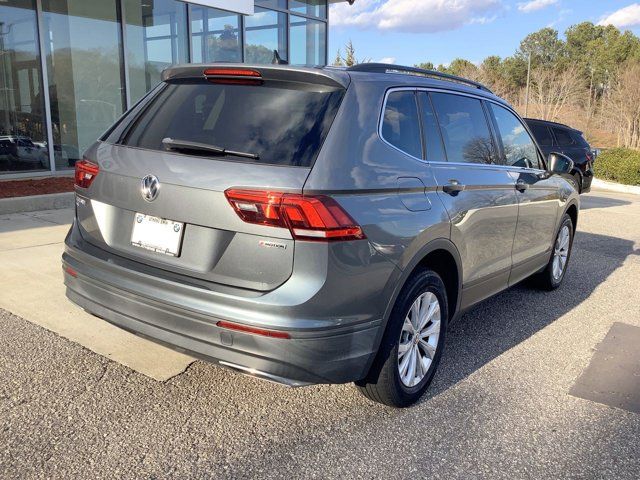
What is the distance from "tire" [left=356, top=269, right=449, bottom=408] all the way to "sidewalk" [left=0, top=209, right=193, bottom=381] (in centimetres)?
125

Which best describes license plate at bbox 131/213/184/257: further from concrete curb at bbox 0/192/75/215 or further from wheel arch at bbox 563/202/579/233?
concrete curb at bbox 0/192/75/215

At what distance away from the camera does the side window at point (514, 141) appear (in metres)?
4.50

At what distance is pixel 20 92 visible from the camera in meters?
10.5

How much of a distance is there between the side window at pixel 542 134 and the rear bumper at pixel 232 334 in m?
10.3

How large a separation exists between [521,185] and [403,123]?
162 centimetres

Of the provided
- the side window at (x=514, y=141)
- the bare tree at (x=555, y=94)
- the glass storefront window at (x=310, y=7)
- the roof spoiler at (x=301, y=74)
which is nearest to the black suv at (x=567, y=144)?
the glass storefront window at (x=310, y=7)

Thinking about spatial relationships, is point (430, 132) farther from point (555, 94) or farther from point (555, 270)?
point (555, 94)

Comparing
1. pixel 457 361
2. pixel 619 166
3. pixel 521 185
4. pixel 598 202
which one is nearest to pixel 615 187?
pixel 619 166

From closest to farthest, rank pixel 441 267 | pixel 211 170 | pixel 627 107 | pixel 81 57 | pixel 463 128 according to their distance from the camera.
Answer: pixel 211 170 < pixel 441 267 < pixel 463 128 < pixel 81 57 < pixel 627 107

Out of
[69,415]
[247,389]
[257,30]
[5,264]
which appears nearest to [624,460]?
[247,389]

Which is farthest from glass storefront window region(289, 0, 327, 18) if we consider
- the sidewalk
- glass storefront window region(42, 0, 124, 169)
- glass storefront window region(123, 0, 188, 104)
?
the sidewalk

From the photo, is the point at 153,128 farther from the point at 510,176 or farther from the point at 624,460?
the point at 624,460

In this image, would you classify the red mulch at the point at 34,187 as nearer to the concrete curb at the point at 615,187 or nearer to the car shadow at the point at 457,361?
the car shadow at the point at 457,361

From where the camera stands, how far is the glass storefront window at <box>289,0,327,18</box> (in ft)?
50.2
